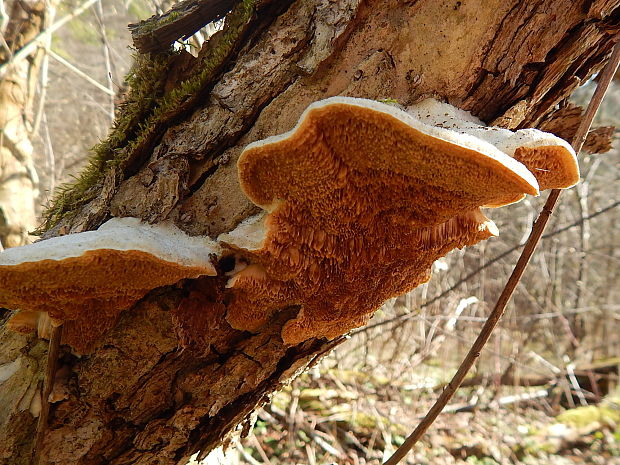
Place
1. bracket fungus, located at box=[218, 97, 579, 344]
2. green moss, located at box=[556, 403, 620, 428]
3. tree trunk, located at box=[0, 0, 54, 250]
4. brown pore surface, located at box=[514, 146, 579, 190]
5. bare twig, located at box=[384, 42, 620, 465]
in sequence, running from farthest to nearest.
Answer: green moss, located at box=[556, 403, 620, 428], tree trunk, located at box=[0, 0, 54, 250], bare twig, located at box=[384, 42, 620, 465], brown pore surface, located at box=[514, 146, 579, 190], bracket fungus, located at box=[218, 97, 579, 344]

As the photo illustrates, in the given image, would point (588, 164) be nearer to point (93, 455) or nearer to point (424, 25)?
point (424, 25)

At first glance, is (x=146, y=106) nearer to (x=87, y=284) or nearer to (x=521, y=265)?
(x=87, y=284)

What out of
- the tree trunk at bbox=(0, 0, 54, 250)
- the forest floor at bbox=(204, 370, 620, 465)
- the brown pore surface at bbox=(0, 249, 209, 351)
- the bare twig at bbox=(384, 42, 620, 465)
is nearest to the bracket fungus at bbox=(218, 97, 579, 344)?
the brown pore surface at bbox=(0, 249, 209, 351)

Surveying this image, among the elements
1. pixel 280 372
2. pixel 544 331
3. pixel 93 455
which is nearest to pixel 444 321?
pixel 544 331

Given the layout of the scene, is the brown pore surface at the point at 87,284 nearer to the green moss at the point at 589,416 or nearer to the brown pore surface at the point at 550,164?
the brown pore surface at the point at 550,164

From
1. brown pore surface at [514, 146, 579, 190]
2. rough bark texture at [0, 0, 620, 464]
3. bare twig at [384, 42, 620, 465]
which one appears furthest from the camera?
bare twig at [384, 42, 620, 465]

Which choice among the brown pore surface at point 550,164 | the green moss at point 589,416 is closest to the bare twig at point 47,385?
the brown pore surface at point 550,164

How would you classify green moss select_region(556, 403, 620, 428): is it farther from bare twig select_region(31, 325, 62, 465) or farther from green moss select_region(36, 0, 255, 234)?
green moss select_region(36, 0, 255, 234)
